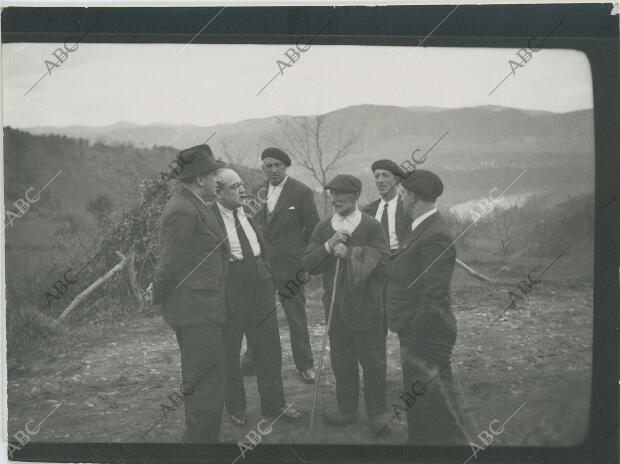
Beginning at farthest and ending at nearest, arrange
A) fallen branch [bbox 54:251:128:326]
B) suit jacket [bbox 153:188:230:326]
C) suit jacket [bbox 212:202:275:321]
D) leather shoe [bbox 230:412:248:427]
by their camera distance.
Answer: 1. fallen branch [bbox 54:251:128:326]
2. leather shoe [bbox 230:412:248:427]
3. suit jacket [bbox 212:202:275:321]
4. suit jacket [bbox 153:188:230:326]

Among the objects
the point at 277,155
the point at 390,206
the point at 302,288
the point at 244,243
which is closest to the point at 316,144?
the point at 277,155

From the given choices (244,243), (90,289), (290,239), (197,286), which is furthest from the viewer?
(90,289)

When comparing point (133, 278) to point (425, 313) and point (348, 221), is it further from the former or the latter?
point (425, 313)

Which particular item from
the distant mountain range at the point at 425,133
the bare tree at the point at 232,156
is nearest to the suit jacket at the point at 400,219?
the distant mountain range at the point at 425,133

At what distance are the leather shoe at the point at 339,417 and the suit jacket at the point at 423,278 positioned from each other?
31.4 inches

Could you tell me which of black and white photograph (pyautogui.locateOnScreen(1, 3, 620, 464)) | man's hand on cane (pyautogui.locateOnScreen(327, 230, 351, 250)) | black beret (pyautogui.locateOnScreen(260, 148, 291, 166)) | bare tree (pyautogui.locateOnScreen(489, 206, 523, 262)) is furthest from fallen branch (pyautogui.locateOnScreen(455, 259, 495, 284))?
black beret (pyautogui.locateOnScreen(260, 148, 291, 166))

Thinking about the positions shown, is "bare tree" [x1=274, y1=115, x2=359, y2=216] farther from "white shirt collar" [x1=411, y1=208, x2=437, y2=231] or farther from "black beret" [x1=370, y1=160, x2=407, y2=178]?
"white shirt collar" [x1=411, y1=208, x2=437, y2=231]

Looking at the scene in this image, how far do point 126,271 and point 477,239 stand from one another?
292cm

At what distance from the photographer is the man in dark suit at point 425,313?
5.04m

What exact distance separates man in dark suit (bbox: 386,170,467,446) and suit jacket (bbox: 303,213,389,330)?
0.32 ft

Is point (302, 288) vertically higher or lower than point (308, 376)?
higher

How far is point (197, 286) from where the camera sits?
4.97m

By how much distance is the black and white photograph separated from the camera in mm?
5152

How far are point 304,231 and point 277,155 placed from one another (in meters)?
0.67
